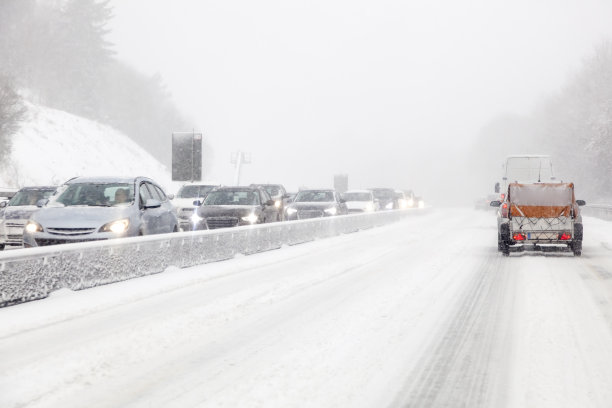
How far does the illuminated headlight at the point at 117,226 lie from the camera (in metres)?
13.6

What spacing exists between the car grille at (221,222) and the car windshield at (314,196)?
10276mm

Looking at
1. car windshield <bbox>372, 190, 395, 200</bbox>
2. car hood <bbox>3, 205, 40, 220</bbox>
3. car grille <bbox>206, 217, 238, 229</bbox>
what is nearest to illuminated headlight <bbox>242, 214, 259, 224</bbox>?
car grille <bbox>206, 217, 238, 229</bbox>

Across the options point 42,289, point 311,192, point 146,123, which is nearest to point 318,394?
point 42,289

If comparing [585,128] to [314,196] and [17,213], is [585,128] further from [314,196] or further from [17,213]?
[17,213]

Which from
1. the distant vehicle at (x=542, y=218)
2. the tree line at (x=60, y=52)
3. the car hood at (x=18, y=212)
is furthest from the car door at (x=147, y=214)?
the tree line at (x=60, y=52)

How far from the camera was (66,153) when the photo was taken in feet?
214

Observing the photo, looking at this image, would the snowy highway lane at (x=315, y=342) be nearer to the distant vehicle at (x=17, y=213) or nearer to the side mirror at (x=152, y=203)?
the side mirror at (x=152, y=203)

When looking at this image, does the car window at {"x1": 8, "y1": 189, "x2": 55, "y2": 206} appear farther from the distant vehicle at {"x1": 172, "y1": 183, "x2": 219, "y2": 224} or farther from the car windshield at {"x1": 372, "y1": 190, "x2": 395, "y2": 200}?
the car windshield at {"x1": 372, "y1": 190, "x2": 395, "y2": 200}

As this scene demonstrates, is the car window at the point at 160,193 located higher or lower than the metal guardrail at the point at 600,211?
higher

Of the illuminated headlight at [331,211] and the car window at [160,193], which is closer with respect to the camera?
the car window at [160,193]

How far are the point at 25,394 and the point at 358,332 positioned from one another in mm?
3658

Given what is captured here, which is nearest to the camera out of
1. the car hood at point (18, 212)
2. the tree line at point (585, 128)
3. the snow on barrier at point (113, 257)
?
the snow on barrier at point (113, 257)

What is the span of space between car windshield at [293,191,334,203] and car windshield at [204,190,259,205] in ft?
27.6

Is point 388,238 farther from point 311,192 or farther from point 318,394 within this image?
point 318,394
